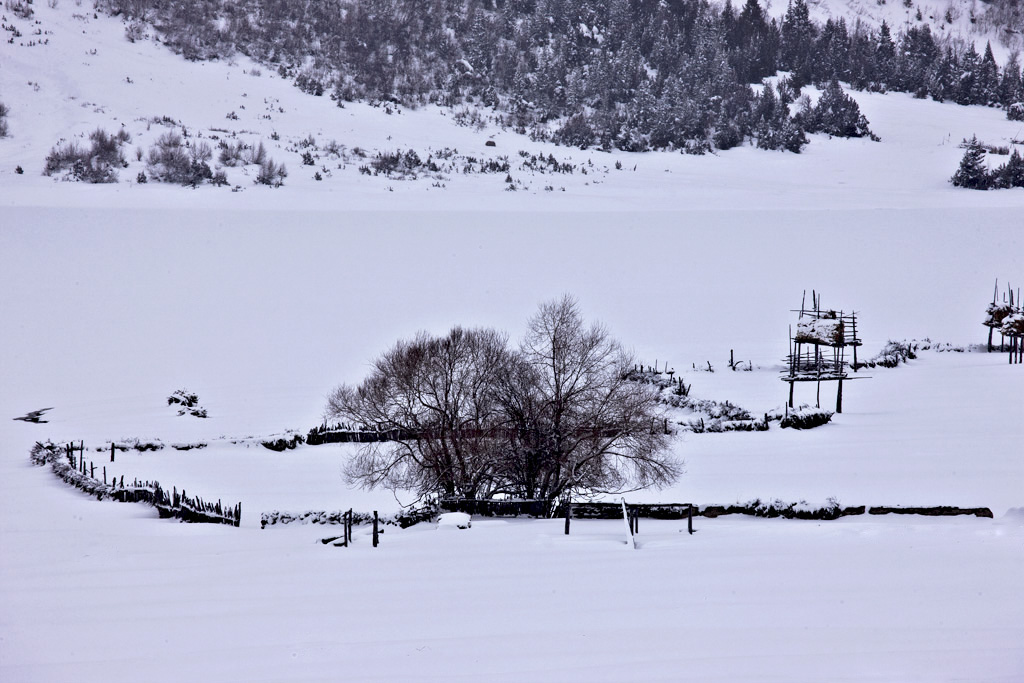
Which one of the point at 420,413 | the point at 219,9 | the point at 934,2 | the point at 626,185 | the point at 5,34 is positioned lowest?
the point at 420,413

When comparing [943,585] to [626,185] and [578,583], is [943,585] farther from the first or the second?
[626,185]

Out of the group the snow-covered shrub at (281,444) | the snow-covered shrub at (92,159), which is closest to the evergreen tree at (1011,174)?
the snow-covered shrub at (281,444)

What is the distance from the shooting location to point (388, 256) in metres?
53.0

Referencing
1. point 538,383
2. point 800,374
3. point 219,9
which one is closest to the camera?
point 538,383

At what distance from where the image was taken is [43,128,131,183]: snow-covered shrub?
61062 millimetres

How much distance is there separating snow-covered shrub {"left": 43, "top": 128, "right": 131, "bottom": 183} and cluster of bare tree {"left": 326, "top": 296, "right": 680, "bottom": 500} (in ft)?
163

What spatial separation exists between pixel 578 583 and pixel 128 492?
10.4 m

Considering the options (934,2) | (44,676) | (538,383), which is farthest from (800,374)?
(934,2)

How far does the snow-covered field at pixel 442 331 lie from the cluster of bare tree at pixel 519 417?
4.88ft

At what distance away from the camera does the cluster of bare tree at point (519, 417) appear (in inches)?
711

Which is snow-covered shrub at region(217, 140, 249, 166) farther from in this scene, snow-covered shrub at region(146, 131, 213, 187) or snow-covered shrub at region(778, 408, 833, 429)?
snow-covered shrub at region(778, 408, 833, 429)

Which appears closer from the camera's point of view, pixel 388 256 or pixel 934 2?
pixel 388 256

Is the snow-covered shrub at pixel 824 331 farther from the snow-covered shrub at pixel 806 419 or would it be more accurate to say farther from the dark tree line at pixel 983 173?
the dark tree line at pixel 983 173

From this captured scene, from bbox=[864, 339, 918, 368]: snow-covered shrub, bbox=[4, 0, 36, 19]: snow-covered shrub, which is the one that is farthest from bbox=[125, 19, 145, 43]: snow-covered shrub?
bbox=[864, 339, 918, 368]: snow-covered shrub
